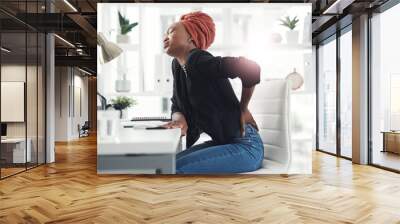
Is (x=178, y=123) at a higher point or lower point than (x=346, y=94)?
lower

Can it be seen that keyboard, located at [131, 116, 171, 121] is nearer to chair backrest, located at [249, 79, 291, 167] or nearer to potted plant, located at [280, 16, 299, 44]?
chair backrest, located at [249, 79, 291, 167]

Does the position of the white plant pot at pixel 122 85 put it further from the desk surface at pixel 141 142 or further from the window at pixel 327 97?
the window at pixel 327 97

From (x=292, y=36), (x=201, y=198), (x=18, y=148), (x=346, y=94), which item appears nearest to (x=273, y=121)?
(x=292, y=36)

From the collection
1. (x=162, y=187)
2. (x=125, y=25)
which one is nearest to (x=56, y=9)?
(x=125, y=25)

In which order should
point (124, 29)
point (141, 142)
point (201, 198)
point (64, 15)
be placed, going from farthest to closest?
point (64, 15) < point (124, 29) < point (141, 142) < point (201, 198)

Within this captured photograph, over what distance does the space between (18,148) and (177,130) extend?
2740 mm

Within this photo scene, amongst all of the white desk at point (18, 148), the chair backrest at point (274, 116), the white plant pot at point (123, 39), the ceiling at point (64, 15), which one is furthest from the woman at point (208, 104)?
the white desk at point (18, 148)

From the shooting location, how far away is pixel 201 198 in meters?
4.45

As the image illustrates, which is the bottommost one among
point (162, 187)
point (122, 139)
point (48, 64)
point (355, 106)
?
point (162, 187)

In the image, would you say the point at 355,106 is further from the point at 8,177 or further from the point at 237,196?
the point at 8,177

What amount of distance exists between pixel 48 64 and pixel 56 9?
1.05 meters

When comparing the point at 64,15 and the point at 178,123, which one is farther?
the point at 64,15

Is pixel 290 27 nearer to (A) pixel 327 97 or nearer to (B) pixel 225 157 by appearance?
(B) pixel 225 157

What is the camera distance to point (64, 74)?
14211mm
